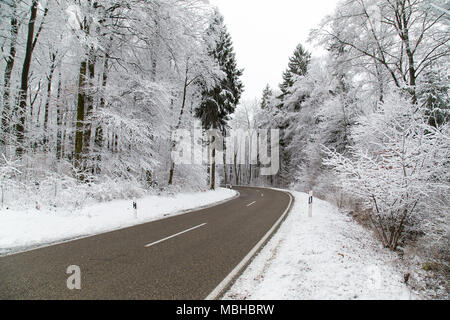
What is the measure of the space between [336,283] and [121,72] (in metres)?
13.4

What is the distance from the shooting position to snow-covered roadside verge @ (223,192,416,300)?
11.0 feet

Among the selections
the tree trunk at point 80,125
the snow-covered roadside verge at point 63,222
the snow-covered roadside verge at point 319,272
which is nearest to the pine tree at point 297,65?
the tree trunk at point 80,125

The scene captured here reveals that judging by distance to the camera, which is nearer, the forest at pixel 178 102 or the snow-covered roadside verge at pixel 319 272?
the snow-covered roadside verge at pixel 319 272

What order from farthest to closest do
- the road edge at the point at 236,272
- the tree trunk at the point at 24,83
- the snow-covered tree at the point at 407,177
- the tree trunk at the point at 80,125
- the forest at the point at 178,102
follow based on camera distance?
1. the tree trunk at the point at 80,125
2. the tree trunk at the point at 24,83
3. the forest at the point at 178,102
4. the snow-covered tree at the point at 407,177
5. the road edge at the point at 236,272

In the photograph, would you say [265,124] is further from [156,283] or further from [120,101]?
[156,283]

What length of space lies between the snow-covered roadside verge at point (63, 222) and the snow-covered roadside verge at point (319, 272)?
17.4 feet

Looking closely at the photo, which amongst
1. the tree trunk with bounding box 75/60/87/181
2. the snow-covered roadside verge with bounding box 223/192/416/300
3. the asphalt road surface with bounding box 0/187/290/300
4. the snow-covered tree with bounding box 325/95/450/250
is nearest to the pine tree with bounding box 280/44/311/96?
the tree trunk with bounding box 75/60/87/181

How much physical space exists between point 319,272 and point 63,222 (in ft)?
24.8

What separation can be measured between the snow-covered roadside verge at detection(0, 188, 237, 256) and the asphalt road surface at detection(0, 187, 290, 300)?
835 millimetres

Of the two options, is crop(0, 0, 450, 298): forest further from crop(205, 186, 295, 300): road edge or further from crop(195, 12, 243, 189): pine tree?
crop(195, 12, 243, 189): pine tree

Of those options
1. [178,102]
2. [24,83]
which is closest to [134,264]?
[24,83]

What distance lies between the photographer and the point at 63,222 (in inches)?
284

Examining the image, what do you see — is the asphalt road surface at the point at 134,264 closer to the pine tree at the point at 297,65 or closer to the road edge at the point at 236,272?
the road edge at the point at 236,272

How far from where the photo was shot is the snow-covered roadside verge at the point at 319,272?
335 centimetres
